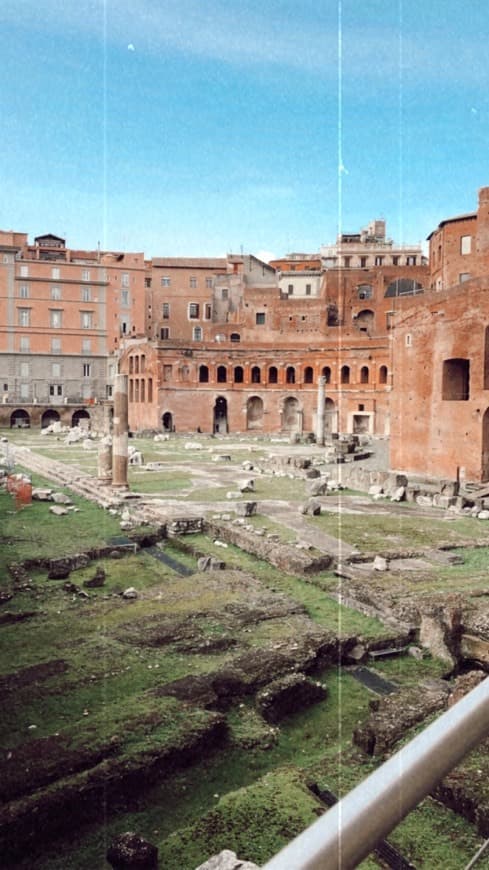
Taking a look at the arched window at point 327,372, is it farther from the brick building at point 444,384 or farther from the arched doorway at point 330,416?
the brick building at point 444,384

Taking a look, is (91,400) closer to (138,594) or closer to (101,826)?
(138,594)

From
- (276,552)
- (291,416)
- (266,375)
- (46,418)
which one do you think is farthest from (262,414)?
(276,552)

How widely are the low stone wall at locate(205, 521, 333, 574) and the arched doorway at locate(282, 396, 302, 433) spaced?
1370 inches

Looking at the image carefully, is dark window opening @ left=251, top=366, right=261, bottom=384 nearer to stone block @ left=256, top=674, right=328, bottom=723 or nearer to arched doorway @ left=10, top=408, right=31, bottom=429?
arched doorway @ left=10, top=408, right=31, bottom=429

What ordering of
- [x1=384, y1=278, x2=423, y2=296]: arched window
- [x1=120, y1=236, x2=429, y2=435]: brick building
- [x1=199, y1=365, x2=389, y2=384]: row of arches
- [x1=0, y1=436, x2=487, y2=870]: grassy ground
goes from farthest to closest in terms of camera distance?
[x1=384, y1=278, x2=423, y2=296]: arched window
[x1=199, y1=365, x2=389, y2=384]: row of arches
[x1=120, y1=236, x2=429, y2=435]: brick building
[x1=0, y1=436, x2=487, y2=870]: grassy ground

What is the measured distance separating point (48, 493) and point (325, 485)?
7.75 meters

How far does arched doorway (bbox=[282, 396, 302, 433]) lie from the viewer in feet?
157

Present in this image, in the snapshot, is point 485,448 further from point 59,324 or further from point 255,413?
point 59,324

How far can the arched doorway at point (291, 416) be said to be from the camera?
4797 cm

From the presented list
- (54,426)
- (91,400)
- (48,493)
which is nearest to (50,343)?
(91,400)

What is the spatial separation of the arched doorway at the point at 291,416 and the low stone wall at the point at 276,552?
3479 cm

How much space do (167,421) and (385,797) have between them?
46.0 metres

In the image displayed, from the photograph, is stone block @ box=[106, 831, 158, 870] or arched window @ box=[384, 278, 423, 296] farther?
arched window @ box=[384, 278, 423, 296]

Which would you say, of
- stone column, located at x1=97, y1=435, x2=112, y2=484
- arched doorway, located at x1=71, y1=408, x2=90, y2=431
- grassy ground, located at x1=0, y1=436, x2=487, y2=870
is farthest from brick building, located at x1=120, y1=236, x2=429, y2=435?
grassy ground, located at x1=0, y1=436, x2=487, y2=870
